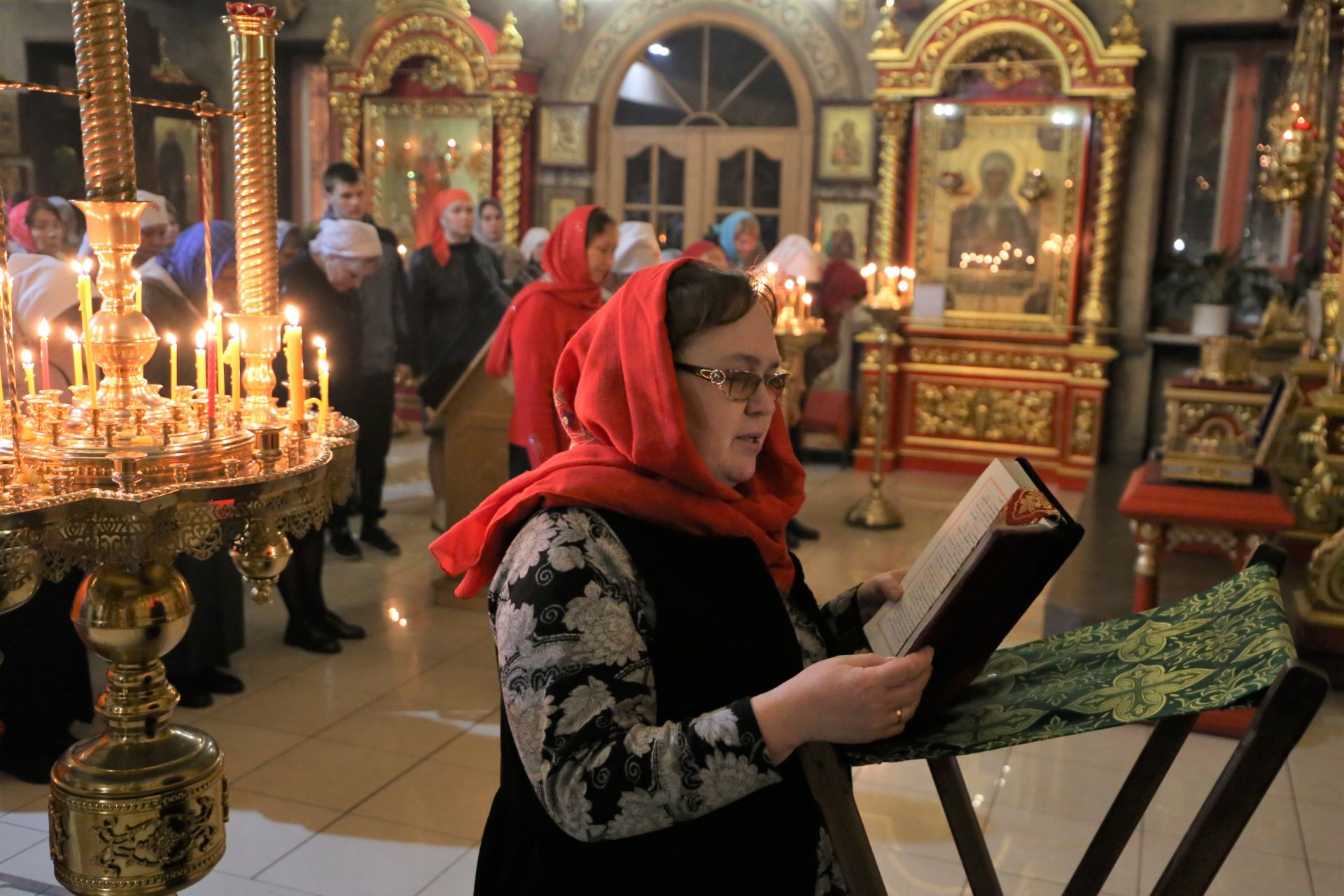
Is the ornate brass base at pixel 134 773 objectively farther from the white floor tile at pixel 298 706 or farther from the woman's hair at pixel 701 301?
the white floor tile at pixel 298 706

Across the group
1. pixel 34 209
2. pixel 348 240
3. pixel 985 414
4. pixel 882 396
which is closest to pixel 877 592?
pixel 348 240

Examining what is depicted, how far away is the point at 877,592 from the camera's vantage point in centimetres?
178

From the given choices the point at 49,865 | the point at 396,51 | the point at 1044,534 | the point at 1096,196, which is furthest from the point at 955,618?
the point at 396,51

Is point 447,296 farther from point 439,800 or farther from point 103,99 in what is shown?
point 103,99

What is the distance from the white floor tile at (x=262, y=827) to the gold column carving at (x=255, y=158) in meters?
1.32

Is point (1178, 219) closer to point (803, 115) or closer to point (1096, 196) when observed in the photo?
point (1096, 196)

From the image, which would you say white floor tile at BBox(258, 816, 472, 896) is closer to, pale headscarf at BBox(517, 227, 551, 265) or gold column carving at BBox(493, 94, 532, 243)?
pale headscarf at BBox(517, 227, 551, 265)

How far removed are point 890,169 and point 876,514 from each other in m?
2.81

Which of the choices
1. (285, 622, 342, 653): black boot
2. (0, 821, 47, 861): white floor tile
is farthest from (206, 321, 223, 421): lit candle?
(285, 622, 342, 653): black boot

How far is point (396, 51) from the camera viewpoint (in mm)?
9430

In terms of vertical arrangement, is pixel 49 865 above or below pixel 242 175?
below

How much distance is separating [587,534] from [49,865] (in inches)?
85.1

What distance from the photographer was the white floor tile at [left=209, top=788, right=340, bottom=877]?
290 centimetres

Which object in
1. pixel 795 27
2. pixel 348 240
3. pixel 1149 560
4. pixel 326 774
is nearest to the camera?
pixel 326 774
